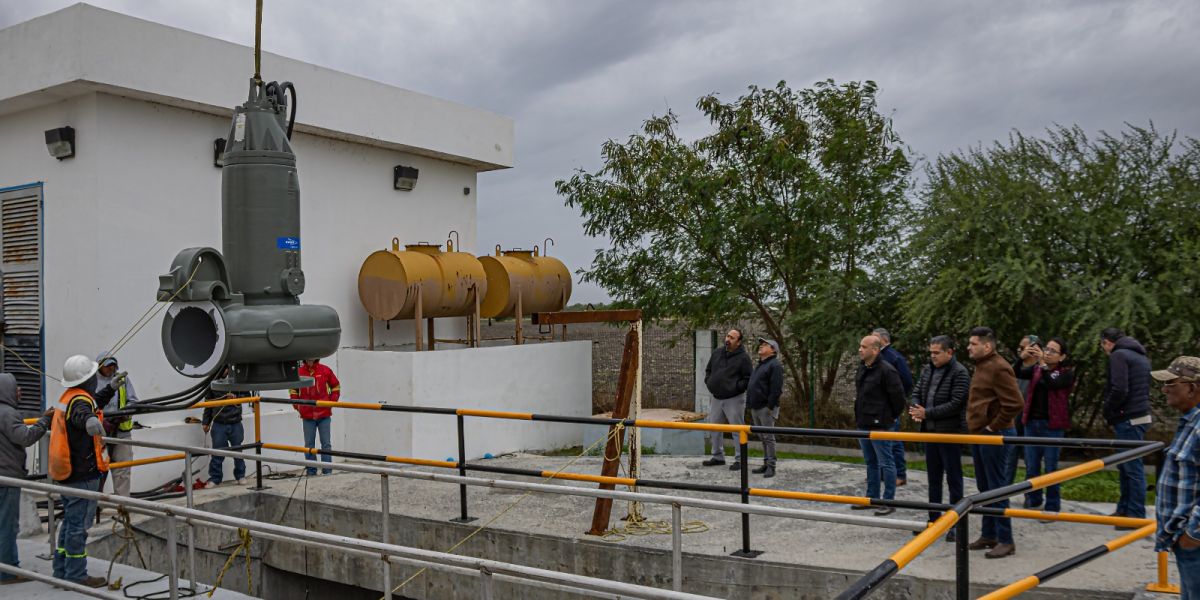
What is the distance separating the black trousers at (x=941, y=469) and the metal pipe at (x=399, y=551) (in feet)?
12.8

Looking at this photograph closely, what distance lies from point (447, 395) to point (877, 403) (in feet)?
21.1

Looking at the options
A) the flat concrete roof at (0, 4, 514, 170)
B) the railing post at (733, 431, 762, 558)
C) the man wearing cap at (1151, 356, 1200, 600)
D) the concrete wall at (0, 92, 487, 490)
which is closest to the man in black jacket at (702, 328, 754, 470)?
the railing post at (733, 431, 762, 558)

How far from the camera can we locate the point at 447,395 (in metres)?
12.9

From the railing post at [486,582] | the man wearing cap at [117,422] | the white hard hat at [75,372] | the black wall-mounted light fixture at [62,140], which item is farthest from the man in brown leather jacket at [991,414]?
the black wall-mounted light fixture at [62,140]

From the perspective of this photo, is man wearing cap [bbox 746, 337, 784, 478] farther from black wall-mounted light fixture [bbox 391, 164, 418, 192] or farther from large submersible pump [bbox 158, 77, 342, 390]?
black wall-mounted light fixture [bbox 391, 164, 418, 192]

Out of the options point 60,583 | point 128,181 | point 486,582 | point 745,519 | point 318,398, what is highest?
point 128,181

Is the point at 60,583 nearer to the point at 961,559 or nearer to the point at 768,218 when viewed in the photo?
the point at 961,559

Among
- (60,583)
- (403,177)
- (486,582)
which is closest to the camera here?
(486,582)

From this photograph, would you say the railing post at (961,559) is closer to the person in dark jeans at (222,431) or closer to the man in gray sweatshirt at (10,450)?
the man in gray sweatshirt at (10,450)

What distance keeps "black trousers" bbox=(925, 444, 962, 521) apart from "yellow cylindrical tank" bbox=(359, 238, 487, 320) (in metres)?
7.72

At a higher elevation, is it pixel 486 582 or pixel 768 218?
pixel 768 218

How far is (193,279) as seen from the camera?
5723mm

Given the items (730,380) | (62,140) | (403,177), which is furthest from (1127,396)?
(62,140)

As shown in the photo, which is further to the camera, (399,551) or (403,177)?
(403,177)
